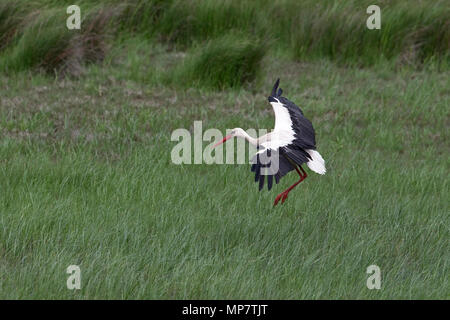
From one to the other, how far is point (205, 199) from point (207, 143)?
1.62 meters

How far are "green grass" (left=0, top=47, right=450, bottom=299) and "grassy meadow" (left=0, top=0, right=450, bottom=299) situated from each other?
18mm

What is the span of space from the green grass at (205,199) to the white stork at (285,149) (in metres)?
0.64

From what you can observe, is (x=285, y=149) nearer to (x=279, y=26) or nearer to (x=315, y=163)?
(x=315, y=163)

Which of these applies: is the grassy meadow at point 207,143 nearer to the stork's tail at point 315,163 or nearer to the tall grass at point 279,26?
the tall grass at point 279,26

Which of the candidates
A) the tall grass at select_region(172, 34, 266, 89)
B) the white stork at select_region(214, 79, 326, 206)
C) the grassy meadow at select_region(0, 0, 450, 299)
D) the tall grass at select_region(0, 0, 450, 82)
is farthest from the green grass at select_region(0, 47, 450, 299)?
the tall grass at select_region(0, 0, 450, 82)

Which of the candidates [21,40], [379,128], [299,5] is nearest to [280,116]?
[379,128]

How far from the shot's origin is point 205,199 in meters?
6.32

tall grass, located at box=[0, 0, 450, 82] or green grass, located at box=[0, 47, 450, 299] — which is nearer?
green grass, located at box=[0, 47, 450, 299]

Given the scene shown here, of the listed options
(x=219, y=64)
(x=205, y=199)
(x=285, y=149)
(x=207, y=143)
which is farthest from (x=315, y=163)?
(x=219, y=64)

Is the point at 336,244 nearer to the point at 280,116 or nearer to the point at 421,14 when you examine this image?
the point at 280,116

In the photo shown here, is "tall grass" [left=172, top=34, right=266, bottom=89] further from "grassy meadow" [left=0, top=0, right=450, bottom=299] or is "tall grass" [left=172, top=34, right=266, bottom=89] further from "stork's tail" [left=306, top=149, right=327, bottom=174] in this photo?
"stork's tail" [left=306, top=149, right=327, bottom=174]

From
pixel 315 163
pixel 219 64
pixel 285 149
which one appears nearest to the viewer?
pixel 285 149

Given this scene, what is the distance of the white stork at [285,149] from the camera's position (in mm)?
Answer: 4711

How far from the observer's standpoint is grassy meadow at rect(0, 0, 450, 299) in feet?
17.1
